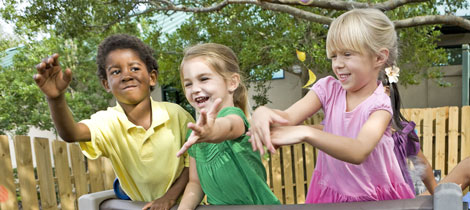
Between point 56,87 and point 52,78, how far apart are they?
3 centimetres

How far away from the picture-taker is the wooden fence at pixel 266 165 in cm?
372

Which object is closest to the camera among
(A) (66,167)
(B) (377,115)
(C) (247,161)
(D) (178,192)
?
(B) (377,115)

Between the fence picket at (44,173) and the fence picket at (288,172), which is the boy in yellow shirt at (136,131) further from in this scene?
the fence picket at (288,172)

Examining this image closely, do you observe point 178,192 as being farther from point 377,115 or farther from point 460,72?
point 460,72

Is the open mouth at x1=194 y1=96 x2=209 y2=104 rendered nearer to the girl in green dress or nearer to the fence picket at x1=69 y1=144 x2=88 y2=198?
the girl in green dress

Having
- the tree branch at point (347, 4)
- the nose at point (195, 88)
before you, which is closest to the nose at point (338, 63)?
the nose at point (195, 88)

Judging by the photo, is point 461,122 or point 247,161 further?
point 461,122

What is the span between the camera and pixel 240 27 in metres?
6.41

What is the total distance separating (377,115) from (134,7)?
5.06 meters

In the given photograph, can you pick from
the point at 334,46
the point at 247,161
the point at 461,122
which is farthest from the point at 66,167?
the point at 461,122

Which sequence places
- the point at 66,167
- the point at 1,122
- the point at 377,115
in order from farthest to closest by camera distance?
the point at 1,122
the point at 66,167
the point at 377,115

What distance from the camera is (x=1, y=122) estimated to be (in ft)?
24.5

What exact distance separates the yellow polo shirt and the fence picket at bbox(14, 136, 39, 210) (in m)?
2.65

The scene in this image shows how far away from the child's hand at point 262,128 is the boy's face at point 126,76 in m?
0.64
